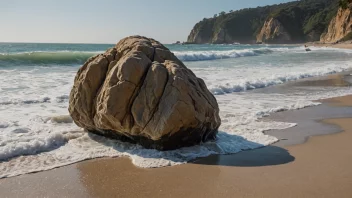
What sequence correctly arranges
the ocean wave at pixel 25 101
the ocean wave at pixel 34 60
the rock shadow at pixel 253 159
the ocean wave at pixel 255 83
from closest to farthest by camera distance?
the rock shadow at pixel 253 159 → the ocean wave at pixel 25 101 → the ocean wave at pixel 255 83 → the ocean wave at pixel 34 60

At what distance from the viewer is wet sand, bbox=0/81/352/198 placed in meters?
4.49

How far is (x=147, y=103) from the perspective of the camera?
19.6ft

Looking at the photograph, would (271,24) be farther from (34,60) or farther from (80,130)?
(80,130)

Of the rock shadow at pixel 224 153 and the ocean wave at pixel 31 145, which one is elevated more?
the rock shadow at pixel 224 153

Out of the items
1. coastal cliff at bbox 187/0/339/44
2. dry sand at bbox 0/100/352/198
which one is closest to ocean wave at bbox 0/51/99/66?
dry sand at bbox 0/100/352/198

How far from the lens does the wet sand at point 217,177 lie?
4.49 metres

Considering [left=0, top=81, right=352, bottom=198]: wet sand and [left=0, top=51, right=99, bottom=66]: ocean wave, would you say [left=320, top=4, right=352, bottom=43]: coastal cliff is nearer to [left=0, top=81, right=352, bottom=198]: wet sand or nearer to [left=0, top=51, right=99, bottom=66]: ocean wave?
[left=0, top=51, right=99, bottom=66]: ocean wave

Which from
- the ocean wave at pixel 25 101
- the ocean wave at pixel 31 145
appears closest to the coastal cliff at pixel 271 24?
the ocean wave at pixel 25 101

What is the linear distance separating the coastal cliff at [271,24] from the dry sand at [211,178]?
120 metres

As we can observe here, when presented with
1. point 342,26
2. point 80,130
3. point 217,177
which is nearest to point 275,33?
point 342,26

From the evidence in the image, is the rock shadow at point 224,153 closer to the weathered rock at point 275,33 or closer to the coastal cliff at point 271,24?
the coastal cliff at point 271,24

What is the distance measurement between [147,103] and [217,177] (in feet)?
5.62

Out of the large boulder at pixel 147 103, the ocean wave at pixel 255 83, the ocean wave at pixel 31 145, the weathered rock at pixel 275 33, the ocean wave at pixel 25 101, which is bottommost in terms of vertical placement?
the ocean wave at pixel 25 101

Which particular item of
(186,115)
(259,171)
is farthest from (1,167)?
(259,171)
